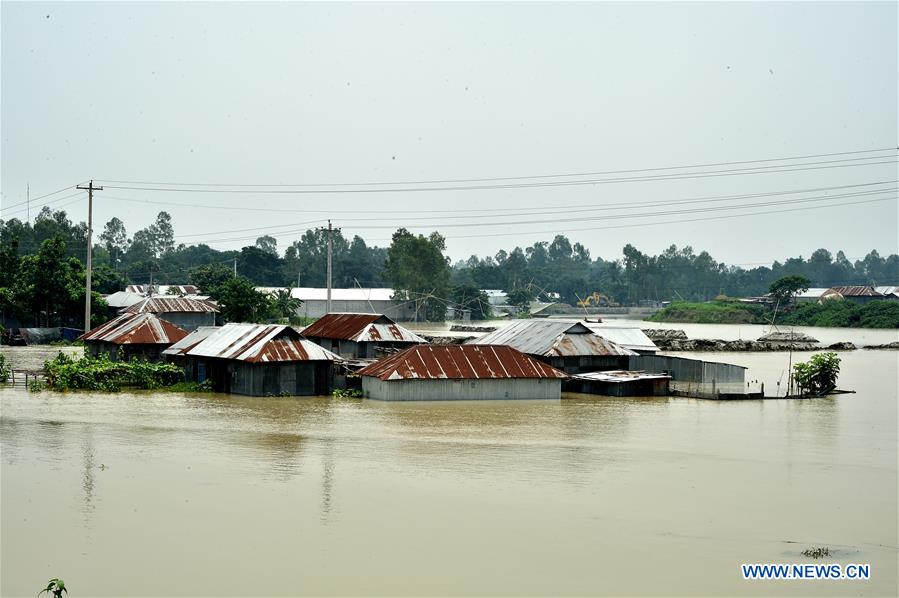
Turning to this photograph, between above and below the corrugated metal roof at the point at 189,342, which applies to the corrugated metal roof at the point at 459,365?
below

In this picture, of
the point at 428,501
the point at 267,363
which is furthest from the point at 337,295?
the point at 428,501

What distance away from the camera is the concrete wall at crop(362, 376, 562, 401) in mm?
36906

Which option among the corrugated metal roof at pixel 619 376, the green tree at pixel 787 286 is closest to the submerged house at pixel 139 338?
the corrugated metal roof at pixel 619 376

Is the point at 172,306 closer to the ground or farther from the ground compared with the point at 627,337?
farther from the ground

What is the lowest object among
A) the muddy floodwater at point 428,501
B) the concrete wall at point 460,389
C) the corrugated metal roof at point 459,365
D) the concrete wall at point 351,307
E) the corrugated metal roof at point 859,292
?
the muddy floodwater at point 428,501

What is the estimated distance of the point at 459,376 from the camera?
37.3 meters

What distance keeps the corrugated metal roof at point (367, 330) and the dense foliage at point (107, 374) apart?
30.1 feet

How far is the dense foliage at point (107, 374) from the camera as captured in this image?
131 feet

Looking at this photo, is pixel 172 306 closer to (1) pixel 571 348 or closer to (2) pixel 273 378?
(2) pixel 273 378

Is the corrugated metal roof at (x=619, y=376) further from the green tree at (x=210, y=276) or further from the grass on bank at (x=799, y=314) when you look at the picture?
the grass on bank at (x=799, y=314)

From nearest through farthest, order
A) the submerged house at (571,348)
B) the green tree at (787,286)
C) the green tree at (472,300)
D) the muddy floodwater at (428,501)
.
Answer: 1. the muddy floodwater at (428,501)
2. the submerged house at (571,348)
3. the green tree at (787,286)
4. the green tree at (472,300)

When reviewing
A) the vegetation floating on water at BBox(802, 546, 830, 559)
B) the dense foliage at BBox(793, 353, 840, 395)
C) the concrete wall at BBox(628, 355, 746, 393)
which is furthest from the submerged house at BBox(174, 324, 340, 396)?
the vegetation floating on water at BBox(802, 546, 830, 559)

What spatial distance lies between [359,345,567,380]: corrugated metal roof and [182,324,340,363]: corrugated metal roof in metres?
2.32

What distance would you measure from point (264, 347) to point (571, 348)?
13.3m
